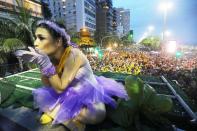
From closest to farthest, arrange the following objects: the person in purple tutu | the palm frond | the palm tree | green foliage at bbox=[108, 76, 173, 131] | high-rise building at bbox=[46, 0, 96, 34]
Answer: green foliage at bbox=[108, 76, 173, 131] < the person in purple tutu < the palm frond < the palm tree < high-rise building at bbox=[46, 0, 96, 34]

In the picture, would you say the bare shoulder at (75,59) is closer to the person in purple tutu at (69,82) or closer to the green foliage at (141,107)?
the person in purple tutu at (69,82)

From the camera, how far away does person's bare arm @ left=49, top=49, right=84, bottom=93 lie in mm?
2531

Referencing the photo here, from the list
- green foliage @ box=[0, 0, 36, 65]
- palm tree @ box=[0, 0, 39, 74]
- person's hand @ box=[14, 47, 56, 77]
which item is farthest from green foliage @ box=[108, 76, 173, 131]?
green foliage @ box=[0, 0, 36, 65]

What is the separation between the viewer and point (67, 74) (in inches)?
101

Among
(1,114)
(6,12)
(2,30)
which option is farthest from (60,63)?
(6,12)

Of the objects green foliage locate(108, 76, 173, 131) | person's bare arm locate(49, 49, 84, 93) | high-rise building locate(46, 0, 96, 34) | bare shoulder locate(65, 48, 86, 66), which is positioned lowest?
green foliage locate(108, 76, 173, 131)

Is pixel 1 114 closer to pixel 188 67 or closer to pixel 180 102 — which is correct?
pixel 180 102

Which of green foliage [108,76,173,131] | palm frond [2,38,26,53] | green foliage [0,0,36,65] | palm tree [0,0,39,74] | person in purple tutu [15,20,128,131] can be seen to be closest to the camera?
green foliage [108,76,173,131]

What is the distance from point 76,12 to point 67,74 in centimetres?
7490

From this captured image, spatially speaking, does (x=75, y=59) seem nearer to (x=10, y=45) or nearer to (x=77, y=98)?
(x=77, y=98)

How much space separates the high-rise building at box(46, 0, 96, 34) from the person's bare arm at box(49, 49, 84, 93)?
6856 cm

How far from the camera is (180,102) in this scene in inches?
136

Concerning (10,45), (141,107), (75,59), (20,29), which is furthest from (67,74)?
(20,29)

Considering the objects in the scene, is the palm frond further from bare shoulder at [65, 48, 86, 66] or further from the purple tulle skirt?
bare shoulder at [65, 48, 86, 66]
